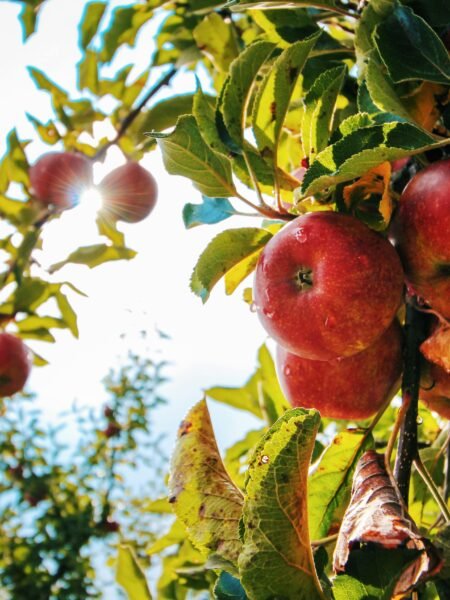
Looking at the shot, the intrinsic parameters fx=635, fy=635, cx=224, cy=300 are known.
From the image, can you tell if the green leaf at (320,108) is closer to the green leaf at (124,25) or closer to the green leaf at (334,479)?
the green leaf at (334,479)

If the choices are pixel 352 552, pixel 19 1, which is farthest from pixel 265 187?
pixel 19 1

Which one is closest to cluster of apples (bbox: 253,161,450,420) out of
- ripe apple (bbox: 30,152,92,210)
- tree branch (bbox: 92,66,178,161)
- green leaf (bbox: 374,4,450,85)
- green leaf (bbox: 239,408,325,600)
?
green leaf (bbox: 374,4,450,85)

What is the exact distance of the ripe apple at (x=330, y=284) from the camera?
75 cm

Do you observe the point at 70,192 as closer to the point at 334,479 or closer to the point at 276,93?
the point at 276,93

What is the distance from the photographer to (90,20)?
1881 mm

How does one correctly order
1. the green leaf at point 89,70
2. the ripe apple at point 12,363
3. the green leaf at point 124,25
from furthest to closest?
the green leaf at point 89,70
the ripe apple at point 12,363
the green leaf at point 124,25

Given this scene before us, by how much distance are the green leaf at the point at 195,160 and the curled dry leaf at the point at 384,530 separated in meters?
0.44

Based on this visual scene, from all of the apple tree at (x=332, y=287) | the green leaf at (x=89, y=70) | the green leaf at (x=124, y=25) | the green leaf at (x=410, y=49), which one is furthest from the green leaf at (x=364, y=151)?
the green leaf at (x=89, y=70)

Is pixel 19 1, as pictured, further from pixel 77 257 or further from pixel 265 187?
pixel 265 187

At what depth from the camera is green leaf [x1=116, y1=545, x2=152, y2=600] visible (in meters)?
1.18

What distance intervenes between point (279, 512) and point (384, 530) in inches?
4.2

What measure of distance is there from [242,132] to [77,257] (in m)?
1.22

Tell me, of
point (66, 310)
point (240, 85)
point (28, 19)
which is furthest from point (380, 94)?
point (66, 310)

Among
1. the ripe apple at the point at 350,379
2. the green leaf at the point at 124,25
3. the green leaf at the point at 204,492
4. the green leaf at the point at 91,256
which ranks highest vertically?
the green leaf at the point at 124,25
